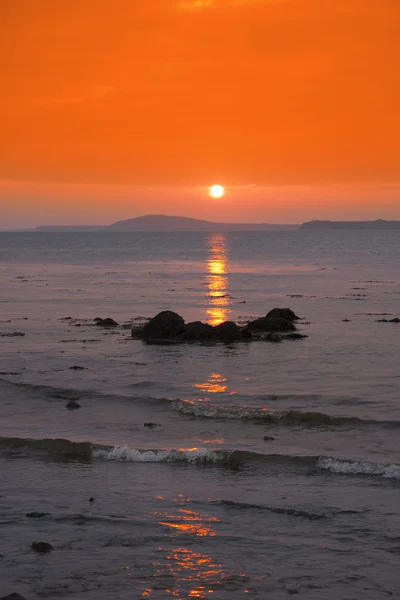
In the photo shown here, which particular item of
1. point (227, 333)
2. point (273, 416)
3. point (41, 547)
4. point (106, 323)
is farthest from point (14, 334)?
point (41, 547)

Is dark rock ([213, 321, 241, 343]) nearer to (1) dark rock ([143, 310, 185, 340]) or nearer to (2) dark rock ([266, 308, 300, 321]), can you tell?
(1) dark rock ([143, 310, 185, 340])

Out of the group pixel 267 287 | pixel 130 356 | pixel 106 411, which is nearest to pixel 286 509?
pixel 106 411

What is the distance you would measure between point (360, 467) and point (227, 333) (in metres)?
18.8

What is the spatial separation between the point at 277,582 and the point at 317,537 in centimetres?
166

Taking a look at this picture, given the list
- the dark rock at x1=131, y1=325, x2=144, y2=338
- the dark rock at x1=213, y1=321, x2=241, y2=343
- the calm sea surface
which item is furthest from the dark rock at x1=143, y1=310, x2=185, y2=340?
the dark rock at x1=213, y1=321, x2=241, y2=343

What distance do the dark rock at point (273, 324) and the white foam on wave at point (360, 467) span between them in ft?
68.5

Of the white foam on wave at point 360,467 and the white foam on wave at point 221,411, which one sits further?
the white foam on wave at point 221,411

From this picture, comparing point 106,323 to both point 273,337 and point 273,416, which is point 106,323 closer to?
point 273,337

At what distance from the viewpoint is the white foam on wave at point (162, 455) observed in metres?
16.7

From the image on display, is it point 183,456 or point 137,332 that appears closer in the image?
point 183,456

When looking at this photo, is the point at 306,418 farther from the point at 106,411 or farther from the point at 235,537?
the point at 235,537

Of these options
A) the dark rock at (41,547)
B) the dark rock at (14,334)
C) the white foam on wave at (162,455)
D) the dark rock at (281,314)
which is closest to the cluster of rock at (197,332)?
the dark rock at (281,314)

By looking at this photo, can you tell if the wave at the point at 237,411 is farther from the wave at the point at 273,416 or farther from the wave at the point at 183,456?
the wave at the point at 183,456

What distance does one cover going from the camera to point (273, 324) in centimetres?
3734
